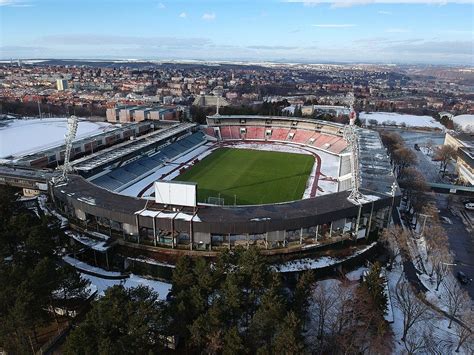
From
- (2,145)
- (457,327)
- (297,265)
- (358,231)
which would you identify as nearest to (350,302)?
(297,265)

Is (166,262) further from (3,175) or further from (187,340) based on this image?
(3,175)

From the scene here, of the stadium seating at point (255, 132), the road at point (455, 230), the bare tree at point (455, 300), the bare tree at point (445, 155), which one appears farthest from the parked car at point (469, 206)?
the stadium seating at point (255, 132)

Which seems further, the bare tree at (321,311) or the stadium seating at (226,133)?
the stadium seating at (226,133)

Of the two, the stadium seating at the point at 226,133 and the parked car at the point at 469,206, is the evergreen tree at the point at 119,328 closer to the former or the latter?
the parked car at the point at 469,206

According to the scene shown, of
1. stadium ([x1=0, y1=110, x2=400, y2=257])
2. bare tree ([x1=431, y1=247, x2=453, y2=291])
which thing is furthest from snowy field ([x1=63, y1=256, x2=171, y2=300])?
bare tree ([x1=431, y1=247, x2=453, y2=291])

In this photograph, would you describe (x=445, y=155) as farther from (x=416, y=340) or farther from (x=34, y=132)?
(x=34, y=132)

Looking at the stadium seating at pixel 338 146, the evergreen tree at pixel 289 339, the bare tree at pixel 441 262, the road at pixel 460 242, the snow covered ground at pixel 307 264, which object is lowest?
the road at pixel 460 242

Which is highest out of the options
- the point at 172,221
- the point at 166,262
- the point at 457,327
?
the point at 172,221
